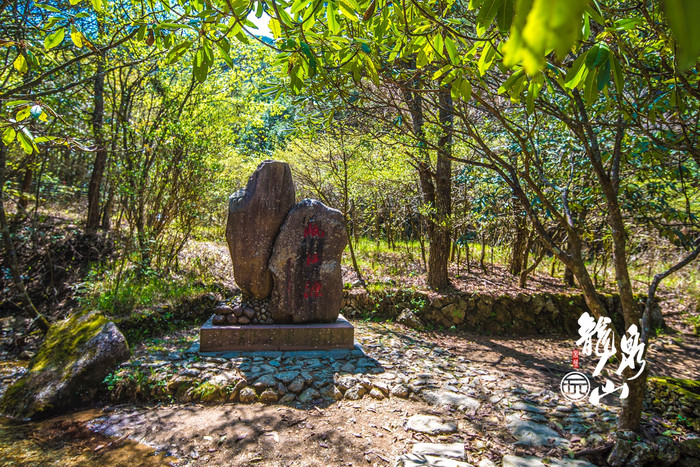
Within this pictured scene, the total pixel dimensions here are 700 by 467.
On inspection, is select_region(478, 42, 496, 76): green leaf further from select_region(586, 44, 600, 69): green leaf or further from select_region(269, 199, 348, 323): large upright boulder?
select_region(269, 199, 348, 323): large upright boulder

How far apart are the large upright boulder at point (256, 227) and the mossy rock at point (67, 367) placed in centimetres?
156

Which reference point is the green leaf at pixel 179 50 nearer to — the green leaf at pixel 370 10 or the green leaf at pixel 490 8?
the green leaf at pixel 370 10

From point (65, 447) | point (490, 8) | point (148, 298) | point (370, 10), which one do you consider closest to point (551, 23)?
point (490, 8)

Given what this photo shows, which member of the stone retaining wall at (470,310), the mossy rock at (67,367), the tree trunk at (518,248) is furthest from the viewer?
the tree trunk at (518,248)

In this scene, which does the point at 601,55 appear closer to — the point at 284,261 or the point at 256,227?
the point at 284,261

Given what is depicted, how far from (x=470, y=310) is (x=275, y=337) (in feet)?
11.9

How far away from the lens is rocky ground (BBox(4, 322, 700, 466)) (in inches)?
108

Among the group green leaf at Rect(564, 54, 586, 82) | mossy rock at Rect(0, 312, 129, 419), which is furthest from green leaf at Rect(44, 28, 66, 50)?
mossy rock at Rect(0, 312, 129, 419)

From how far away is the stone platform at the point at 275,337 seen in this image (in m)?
4.53

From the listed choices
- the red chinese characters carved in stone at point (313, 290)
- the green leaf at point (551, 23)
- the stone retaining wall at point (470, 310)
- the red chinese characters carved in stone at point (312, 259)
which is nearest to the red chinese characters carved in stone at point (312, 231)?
the red chinese characters carved in stone at point (312, 259)

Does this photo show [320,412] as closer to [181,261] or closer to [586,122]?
[586,122]

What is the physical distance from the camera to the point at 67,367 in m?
3.67

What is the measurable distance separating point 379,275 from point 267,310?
3.30 m

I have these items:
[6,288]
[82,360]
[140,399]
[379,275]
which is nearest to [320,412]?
[140,399]
